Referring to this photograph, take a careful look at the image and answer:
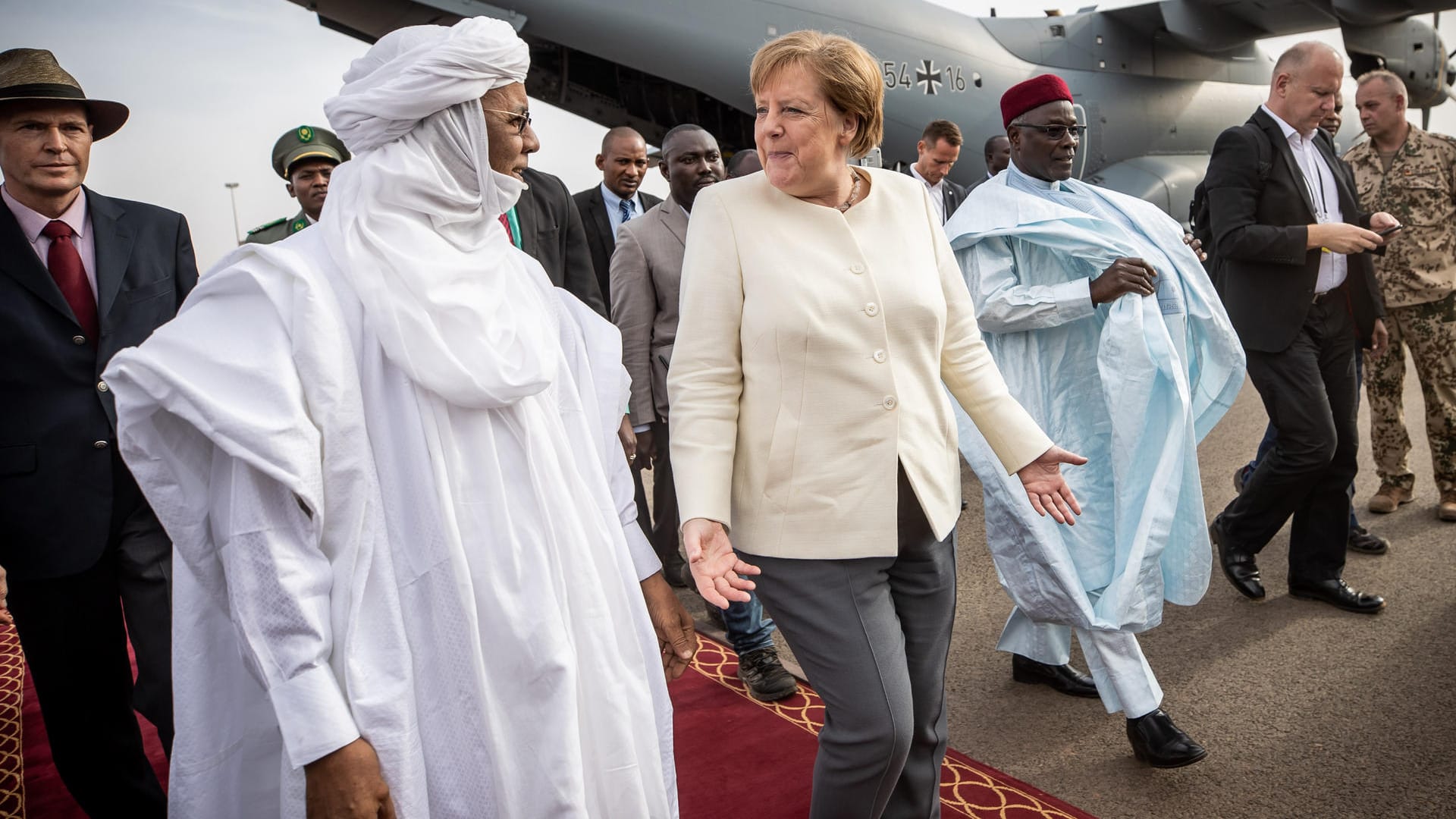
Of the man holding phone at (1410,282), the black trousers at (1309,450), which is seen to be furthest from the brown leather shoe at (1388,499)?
the black trousers at (1309,450)

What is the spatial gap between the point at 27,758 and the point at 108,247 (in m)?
1.94

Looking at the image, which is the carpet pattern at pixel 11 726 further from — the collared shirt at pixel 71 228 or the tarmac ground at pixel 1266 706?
the tarmac ground at pixel 1266 706

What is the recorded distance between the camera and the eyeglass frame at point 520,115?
5.57 ft

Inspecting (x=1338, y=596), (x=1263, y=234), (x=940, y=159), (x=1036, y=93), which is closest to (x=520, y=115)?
(x=1036, y=93)

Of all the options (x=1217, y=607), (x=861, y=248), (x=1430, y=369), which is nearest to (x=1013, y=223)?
(x=861, y=248)

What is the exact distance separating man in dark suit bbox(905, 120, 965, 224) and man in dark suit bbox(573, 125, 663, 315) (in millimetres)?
1793

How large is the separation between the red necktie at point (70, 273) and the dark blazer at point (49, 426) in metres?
0.03

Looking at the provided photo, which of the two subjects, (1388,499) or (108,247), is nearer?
(108,247)

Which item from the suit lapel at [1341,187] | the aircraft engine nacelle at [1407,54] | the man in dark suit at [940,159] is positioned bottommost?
the man in dark suit at [940,159]

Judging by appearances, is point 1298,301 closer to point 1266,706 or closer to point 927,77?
point 1266,706

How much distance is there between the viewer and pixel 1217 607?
12.8 ft

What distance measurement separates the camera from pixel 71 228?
8.02ft

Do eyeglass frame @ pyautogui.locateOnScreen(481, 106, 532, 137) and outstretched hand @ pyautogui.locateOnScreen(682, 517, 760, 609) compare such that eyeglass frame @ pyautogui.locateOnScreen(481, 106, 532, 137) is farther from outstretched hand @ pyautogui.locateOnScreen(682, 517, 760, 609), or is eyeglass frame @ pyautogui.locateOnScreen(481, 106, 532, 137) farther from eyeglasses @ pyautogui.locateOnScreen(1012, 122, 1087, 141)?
eyeglasses @ pyautogui.locateOnScreen(1012, 122, 1087, 141)

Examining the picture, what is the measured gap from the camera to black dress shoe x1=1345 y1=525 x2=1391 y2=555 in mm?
4359
